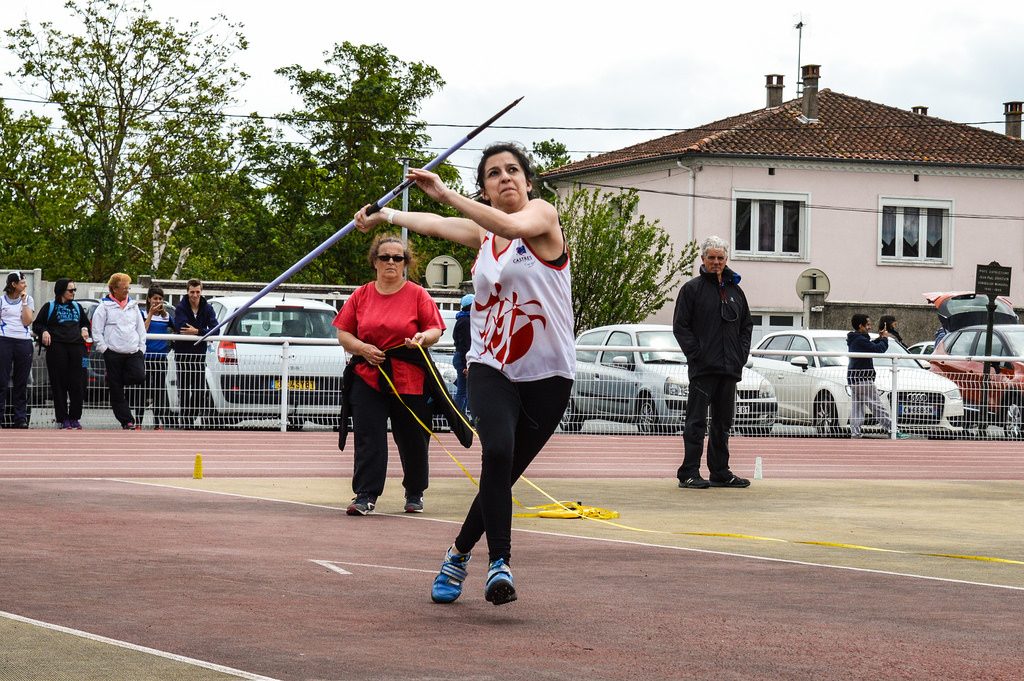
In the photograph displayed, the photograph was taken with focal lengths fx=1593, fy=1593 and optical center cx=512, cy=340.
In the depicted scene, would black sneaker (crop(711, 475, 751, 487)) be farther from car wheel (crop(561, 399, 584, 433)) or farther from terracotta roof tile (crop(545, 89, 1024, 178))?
terracotta roof tile (crop(545, 89, 1024, 178))

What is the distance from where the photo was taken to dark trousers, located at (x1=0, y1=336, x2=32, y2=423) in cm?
1652

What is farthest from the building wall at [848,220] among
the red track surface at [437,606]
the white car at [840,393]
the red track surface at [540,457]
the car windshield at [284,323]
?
the red track surface at [437,606]

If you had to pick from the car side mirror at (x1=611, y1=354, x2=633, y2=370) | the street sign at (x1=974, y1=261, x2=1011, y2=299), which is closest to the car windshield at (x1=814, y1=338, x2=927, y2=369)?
the street sign at (x1=974, y1=261, x2=1011, y2=299)

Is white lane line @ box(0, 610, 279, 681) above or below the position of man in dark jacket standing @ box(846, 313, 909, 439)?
below

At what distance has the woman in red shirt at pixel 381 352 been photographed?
10.3 metres

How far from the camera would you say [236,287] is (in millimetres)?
34438

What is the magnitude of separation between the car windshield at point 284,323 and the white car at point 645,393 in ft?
10.7

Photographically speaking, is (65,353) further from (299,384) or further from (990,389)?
(990,389)

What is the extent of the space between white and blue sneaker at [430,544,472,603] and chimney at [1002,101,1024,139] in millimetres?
53233

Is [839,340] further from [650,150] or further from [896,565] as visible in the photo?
[650,150]

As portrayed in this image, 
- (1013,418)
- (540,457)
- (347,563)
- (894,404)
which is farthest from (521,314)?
(1013,418)

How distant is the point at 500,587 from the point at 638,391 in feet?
40.2

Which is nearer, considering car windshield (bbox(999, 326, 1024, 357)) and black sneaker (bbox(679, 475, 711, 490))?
black sneaker (bbox(679, 475, 711, 490))

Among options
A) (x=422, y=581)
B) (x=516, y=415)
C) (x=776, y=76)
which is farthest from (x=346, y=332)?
(x=776, y=76)
